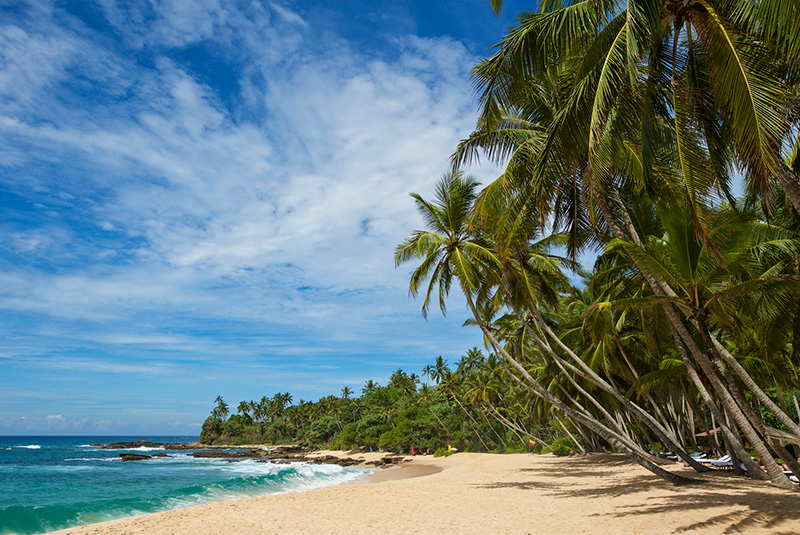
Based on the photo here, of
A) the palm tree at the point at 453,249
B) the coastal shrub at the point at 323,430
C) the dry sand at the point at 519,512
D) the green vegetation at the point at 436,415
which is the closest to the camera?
the dry sand at the point at 519,512

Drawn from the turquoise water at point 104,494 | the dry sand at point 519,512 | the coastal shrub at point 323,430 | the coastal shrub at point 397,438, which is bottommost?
the turquoise water at point 104,494

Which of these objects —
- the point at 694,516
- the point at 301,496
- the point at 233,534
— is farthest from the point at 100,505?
the point at 694,516

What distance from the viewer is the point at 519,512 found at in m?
8.43

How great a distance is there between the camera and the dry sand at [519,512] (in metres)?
6.43

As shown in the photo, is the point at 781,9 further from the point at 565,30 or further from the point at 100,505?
the point at 100,505

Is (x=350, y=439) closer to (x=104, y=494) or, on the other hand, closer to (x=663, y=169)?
(x=104, y=494)

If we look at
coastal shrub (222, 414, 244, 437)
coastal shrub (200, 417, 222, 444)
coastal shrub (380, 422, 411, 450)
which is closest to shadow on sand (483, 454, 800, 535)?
coastal shrub (380, 422, 411, 450)

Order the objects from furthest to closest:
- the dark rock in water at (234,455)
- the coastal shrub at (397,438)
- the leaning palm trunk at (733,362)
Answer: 1. the dark rock in water at (234,455)
2. the coastal shrub at (397,438)
3. the leaning palm trunk at (733,362)

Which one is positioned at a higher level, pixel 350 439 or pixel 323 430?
pixel 323 430

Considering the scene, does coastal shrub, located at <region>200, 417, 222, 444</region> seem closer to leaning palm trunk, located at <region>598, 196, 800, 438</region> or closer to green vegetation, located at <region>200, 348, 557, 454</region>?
green vegetation, located at <region>200, 348, 557, 454</region>

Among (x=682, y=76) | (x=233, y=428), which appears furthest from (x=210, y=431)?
(x=682, y=76)

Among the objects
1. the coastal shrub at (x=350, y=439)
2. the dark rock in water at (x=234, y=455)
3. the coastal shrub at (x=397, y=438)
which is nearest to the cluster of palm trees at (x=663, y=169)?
the coastal shrub at (x=397, y=438)

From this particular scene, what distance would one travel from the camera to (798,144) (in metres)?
5.41

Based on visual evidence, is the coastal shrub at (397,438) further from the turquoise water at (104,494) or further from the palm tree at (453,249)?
the palm tree at (453,249)
